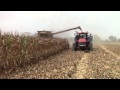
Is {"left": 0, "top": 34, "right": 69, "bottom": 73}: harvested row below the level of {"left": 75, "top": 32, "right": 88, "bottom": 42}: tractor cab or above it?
below

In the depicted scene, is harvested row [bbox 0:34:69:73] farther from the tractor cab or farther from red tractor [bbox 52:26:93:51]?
the tractor cab

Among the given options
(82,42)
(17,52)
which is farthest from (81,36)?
(17,52)

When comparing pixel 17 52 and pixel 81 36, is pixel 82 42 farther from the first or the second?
pixel 17 52

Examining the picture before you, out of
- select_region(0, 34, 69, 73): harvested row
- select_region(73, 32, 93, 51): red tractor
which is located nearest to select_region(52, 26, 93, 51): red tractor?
select_region(73, 32, 93, 51): red tractor

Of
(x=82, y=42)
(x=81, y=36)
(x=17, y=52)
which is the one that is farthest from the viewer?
(x=81, y=36)

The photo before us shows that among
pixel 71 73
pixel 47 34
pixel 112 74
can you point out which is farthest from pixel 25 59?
pixel 47 34

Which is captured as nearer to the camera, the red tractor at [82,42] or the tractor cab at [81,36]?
the red tractor at [82,42]

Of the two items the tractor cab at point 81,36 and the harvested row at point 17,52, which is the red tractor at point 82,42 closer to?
the tractor cab at point 81,36

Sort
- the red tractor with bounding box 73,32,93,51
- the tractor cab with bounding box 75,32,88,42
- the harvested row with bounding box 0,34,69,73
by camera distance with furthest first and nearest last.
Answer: the tractor cab with bounding box 75,32,88,42 → the red tractor with bounding box 73,32,93,51 → the harvested row with bounding box 0,34,69,73

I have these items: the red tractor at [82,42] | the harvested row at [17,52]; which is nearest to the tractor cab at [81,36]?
the red tractor at [82,42]

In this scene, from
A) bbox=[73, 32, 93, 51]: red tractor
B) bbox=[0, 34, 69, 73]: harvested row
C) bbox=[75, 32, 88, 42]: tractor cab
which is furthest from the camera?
bbox=[75, 32, 88, 42]: tractor cab

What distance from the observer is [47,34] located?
38656 millimetres

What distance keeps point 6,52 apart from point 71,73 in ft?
12.1
